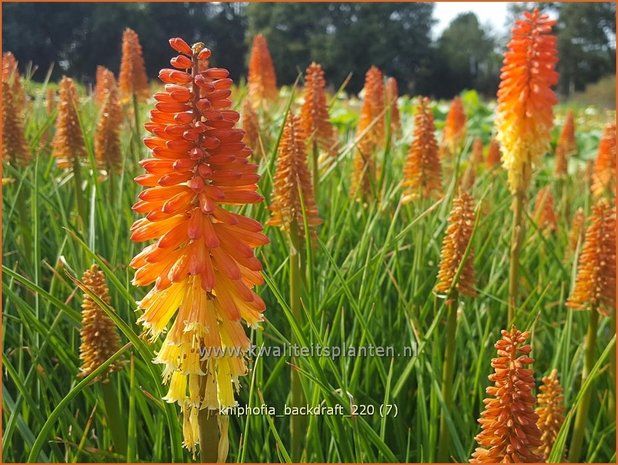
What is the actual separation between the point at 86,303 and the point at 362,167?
2.17m

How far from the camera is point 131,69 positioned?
414cm

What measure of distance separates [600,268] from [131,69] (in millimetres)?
3071

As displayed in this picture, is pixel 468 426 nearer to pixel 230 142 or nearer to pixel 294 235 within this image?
pixel 294 235

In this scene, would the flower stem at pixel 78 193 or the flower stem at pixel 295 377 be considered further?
the flower stem at pixel 78 193

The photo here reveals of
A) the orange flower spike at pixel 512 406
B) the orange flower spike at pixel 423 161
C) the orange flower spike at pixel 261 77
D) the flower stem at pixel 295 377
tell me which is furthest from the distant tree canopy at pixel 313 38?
the orange flower spike at pixel 512 406

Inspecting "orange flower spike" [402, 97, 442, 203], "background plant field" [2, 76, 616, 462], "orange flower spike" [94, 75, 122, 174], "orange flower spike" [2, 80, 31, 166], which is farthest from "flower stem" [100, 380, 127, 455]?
"orange flower spike" [402, 97, 442, 203]

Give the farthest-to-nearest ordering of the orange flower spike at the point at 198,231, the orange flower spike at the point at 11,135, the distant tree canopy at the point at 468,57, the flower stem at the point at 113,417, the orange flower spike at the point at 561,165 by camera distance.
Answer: the distant tree canopy at the point at 468,57 → the orange flower spike at the point at 561,165 → the orange flower spike at the point at 11,135 → the flower stem at the point at 113,417 → the orange flower spike at the point at 198,231

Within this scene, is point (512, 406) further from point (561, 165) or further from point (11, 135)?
point (561, 165)

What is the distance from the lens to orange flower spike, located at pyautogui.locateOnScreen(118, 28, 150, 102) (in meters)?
4.15

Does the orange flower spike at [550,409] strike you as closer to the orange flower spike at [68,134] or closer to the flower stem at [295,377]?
the flower stem at [295,377]

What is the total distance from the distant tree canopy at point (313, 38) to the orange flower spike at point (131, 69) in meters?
0.78

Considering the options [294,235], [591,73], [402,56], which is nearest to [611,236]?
[294,235]

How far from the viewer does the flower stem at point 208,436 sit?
1411mm

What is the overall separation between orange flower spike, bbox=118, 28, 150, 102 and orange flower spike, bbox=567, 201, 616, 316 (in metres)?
2.92
